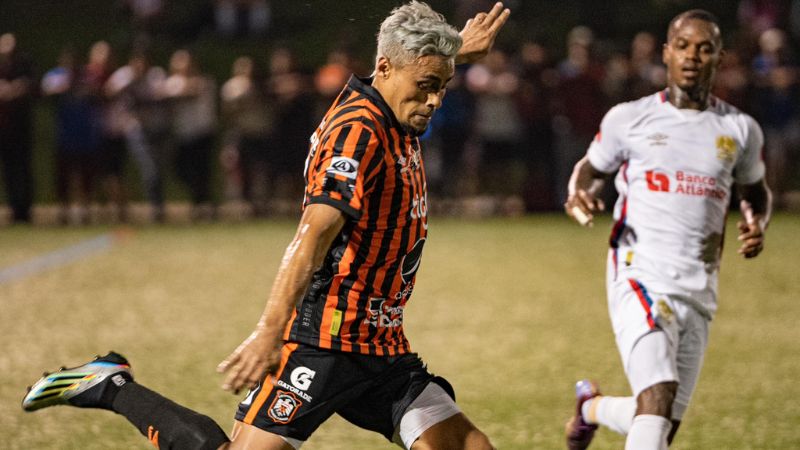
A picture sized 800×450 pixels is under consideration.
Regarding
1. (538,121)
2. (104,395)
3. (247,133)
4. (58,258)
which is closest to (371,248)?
(104,395)

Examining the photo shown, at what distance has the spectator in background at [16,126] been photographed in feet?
55.8

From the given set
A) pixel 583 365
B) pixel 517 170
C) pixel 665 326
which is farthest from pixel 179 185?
pixel 665 326

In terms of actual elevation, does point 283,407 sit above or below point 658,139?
below

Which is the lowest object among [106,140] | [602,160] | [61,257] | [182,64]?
[61,257]

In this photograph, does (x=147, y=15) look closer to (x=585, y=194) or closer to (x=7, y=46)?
(x=7, y=46)

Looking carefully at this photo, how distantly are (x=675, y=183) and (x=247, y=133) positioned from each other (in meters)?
12.8

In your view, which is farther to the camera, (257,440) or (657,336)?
(657,336)

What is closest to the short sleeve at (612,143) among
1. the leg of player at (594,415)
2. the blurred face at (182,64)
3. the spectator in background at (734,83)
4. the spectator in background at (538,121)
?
the leg of player at (594,415)

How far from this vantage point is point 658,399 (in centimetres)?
523

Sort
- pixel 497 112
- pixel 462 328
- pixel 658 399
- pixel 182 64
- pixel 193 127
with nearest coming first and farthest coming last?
pixel 658 399
pixel 462 328
pixel 497 112
pixel 182 64
pixel 193 127

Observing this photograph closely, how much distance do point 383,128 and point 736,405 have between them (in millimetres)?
4083

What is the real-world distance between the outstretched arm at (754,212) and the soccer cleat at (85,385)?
3039mm

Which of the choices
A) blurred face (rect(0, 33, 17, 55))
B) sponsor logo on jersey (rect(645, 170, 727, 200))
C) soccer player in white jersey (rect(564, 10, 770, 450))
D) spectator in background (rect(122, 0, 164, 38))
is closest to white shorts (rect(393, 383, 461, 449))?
soccer player in white jersey (rect(564, 10, 770, 450))

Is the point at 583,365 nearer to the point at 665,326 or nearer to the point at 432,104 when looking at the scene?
the point at 665,326
